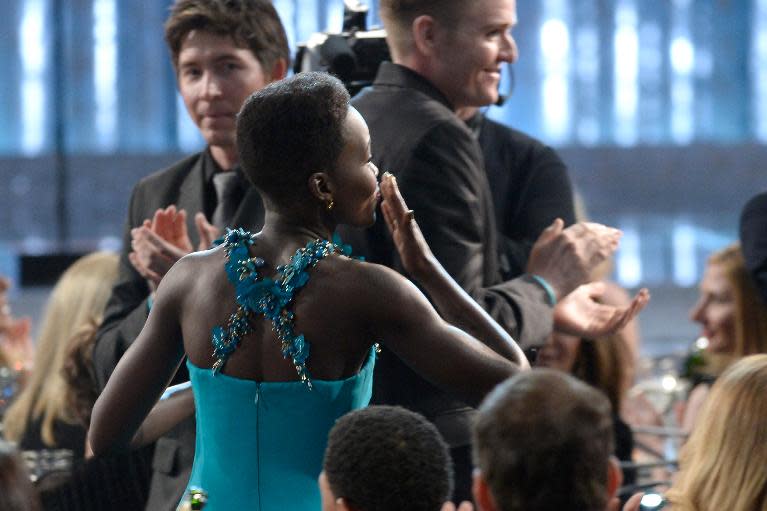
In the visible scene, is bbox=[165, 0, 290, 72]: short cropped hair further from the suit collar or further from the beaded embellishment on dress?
the beaded embellishment on dress

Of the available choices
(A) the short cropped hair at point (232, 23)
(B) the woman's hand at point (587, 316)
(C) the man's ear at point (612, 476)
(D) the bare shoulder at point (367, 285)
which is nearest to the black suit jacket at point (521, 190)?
(B) the woman's hand at point (587, 316)

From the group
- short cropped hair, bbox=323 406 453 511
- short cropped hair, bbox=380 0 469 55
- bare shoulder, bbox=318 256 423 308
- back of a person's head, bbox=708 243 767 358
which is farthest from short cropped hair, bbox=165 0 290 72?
back of a person's head, bbox=708 243 767 358

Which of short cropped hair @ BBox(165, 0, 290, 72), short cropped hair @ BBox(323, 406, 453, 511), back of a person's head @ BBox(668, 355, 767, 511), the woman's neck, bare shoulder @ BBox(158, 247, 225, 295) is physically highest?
short cropped hair @ BBox(165, 0, 290, 72)

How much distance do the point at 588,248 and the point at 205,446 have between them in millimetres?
700

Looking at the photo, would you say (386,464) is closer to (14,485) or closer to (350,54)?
(14,485)

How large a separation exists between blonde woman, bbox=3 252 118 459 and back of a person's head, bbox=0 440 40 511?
6.58 feet

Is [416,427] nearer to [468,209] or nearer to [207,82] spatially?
[468,209]

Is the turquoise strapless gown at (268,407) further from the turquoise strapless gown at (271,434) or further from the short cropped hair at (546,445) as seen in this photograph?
the short cropped hair at (546,445)

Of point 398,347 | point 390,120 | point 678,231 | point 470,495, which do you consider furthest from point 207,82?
point 678,231

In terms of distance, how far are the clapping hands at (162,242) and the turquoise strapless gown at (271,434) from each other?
20.4 inches

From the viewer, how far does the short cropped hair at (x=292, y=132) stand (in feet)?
5.17

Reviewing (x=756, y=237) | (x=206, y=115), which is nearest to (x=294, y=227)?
(x=206, y=115)

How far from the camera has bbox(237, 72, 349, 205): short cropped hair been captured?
1.58 metres

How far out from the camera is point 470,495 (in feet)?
6.91
